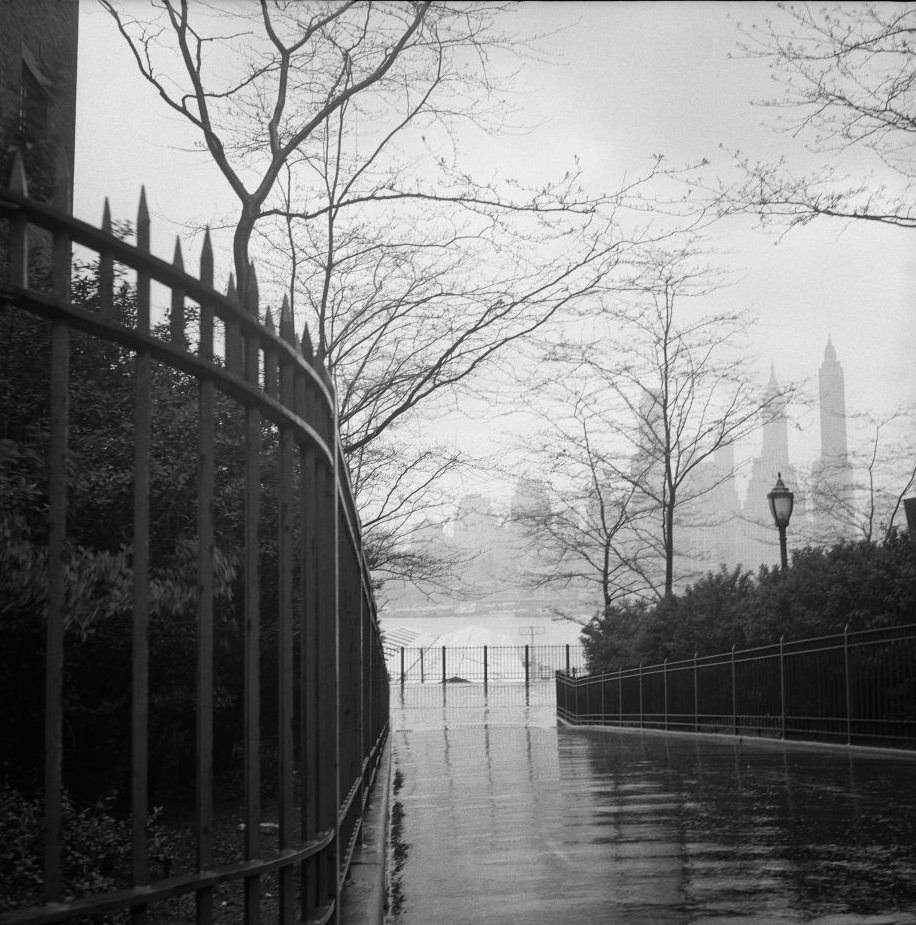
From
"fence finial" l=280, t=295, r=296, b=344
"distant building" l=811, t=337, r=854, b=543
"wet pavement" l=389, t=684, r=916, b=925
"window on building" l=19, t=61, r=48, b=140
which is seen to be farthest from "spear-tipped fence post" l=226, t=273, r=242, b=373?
"distant building" l=811, t=337, r=854, b=543

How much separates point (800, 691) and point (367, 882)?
1200 cm

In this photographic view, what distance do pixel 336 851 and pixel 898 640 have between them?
430 inches

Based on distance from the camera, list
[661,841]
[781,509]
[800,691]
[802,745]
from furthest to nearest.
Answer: [781,509] → [800,691] → [802,745] → [661,841]

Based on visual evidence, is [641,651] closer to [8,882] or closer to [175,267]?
[8,882]

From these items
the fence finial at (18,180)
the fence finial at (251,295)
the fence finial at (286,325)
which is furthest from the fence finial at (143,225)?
the fence finial at (286,325)

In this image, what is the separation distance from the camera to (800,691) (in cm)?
1612

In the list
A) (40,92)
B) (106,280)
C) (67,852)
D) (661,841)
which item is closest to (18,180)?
(106,280)

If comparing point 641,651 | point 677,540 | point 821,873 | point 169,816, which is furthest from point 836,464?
point 821,873

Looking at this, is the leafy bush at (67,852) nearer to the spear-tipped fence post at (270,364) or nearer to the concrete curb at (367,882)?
the concrete curb at (367,882)

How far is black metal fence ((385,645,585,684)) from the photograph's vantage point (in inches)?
2137

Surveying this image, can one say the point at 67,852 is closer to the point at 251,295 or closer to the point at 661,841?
the point at 661,841

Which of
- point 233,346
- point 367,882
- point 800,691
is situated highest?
point 233,346

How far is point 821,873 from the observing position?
5812 millimetres

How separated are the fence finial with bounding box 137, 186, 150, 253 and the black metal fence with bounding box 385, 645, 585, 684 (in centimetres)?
5057
